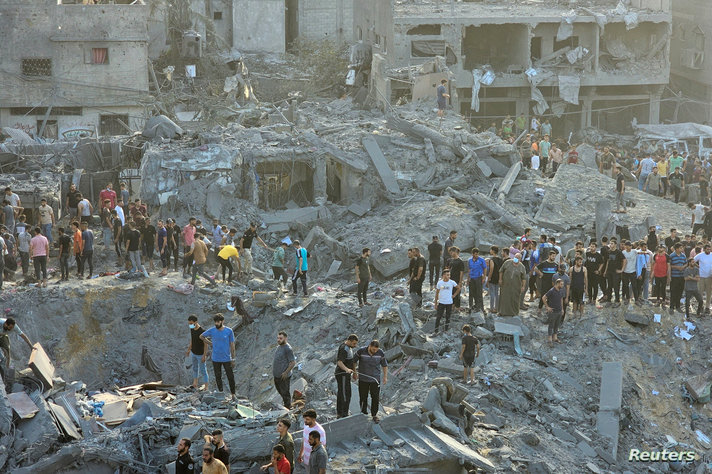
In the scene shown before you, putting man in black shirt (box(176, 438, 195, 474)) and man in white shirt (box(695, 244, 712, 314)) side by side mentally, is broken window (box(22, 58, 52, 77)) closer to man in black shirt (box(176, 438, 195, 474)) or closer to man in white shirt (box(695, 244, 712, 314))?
man in white shirt (box(695, 244, 712, 314))

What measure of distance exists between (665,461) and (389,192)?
11604mm

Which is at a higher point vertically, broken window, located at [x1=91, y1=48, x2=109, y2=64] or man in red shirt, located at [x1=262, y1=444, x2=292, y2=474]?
broken window, located at [x1=91, y1=48, x2=109, y2=64]

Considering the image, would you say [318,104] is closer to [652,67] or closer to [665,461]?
[652,67]

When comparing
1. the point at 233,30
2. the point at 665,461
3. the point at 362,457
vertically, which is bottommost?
the point at 665,461

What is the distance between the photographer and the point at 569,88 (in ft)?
134

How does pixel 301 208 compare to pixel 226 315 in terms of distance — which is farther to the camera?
pixel 301 208

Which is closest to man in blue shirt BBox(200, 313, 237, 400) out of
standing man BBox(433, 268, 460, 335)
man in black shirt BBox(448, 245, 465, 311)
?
standing man BBox(433, 268, 460, 335)

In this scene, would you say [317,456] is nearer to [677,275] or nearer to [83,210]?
[677,275]

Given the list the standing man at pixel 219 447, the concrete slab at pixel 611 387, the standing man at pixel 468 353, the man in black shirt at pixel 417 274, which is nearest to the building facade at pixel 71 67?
the man in black shirt at pixel 417 274

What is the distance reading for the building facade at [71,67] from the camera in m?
34.4

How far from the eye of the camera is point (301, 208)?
1019 inches

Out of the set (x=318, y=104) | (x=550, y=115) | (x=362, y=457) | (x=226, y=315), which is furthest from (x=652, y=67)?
(x=362, y=457)

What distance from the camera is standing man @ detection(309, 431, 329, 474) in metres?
11.7

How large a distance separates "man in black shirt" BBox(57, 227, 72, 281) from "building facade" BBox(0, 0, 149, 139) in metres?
14.7
